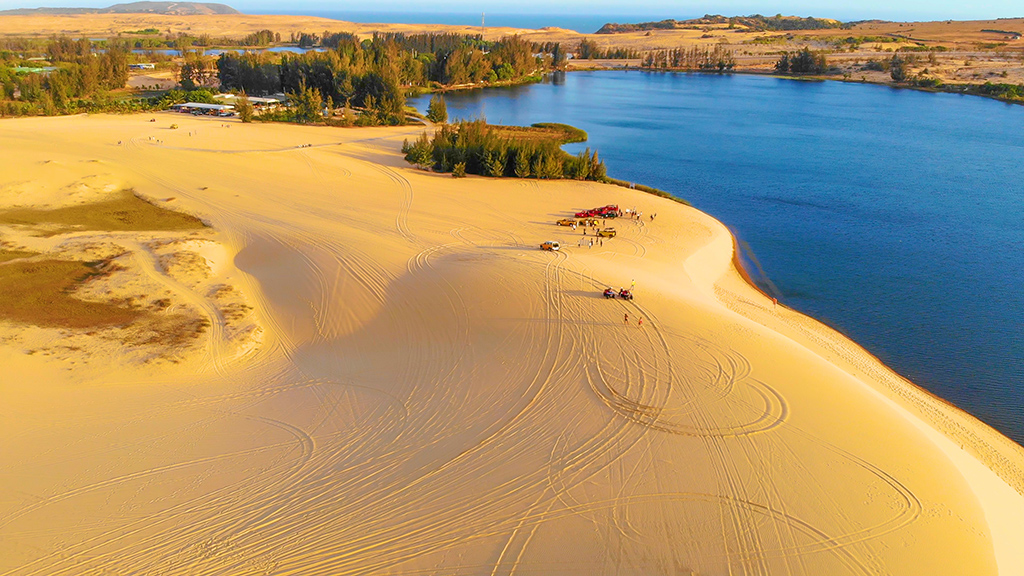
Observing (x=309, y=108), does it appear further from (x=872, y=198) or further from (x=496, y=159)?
(x=872, y=198)

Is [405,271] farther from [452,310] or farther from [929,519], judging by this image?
[929,519]

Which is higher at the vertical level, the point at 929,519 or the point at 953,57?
the point at 953,57

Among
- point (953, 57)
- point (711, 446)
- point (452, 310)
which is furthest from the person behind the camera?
point (953, 57)

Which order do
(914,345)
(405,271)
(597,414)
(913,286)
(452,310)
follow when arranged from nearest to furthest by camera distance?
(597,414)
(452,310)
(914,345)
(405,271)
(913,286)

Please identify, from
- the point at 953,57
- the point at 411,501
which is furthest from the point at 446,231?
the point at 953,57

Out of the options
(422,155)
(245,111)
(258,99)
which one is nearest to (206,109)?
(258,99)

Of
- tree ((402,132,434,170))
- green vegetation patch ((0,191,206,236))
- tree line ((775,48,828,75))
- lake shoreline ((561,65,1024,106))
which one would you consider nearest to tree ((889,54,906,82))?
lake shoreline ((561,65,1024,106))
